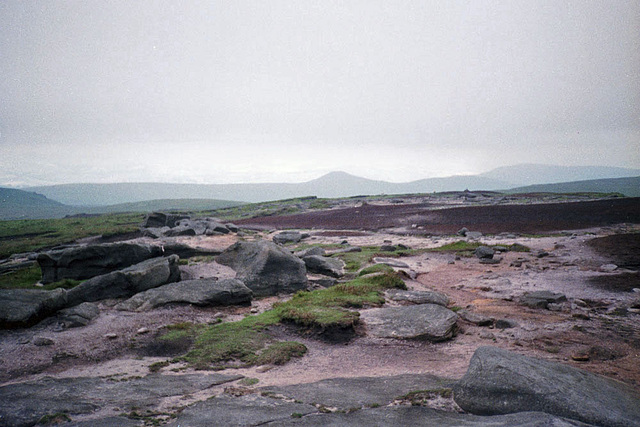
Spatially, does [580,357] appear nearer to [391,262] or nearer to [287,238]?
[391,262]

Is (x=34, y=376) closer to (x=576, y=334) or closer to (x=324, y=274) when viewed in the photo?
(x=324, y=274)

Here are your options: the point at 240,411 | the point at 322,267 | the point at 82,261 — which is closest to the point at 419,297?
the point at 322,267

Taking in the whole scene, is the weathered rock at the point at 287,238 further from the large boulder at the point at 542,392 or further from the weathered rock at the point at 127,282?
the large boulder at the point at 542,392

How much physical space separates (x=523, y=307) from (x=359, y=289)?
20.2 feet

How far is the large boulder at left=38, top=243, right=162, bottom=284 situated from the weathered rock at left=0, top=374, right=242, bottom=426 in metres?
12.5

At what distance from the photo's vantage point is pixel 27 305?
473 inches

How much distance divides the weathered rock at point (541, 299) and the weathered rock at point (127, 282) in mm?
15185

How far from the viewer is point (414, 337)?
1047 cm

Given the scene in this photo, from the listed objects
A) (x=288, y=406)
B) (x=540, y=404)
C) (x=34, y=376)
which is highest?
(x=540, y=404)

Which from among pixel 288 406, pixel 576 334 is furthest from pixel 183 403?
pixel 576 334

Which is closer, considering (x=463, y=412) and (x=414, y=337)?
(x=463, y=412)

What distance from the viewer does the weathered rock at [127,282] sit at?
47.4ft

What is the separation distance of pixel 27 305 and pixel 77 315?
1544 mm

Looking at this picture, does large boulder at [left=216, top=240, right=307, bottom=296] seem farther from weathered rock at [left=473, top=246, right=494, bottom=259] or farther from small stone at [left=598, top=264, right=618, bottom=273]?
small stone at [left=598, top=264, right=618, bottom=273]
